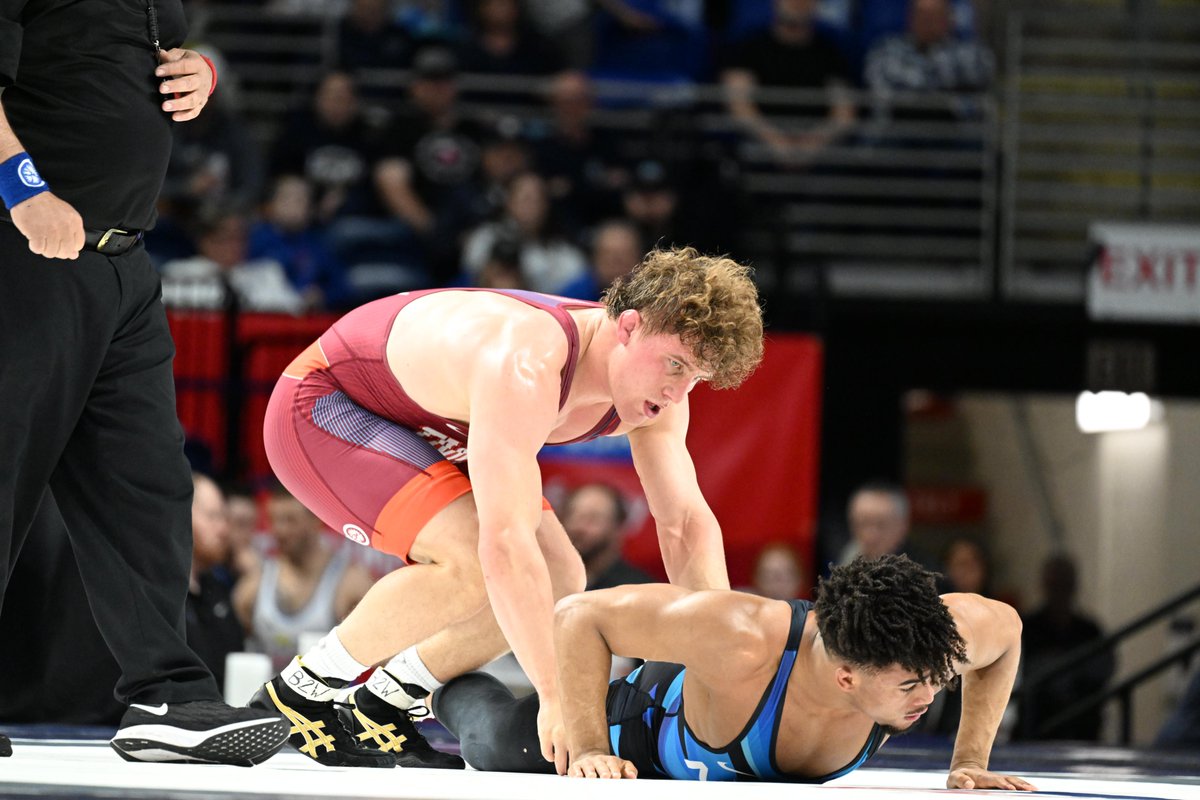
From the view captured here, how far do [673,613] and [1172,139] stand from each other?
625 centimetres

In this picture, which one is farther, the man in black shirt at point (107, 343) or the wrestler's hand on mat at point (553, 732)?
the wrestler's hand on mat at point (553, 732)

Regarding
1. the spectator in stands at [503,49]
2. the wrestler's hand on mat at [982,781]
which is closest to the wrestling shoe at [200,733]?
the wrestler's hand on mat at [982,781]

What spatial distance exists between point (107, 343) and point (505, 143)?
5221mm

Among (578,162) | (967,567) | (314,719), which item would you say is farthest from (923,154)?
(314,719)

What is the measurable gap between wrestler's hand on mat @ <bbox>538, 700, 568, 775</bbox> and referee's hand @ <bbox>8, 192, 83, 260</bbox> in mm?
1084

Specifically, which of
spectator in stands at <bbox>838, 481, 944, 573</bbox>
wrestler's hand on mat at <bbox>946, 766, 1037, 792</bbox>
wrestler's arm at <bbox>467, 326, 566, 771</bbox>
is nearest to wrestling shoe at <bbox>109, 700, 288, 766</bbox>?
wrestler's arm at <bbox>467, 326, 566, 771</bbox>

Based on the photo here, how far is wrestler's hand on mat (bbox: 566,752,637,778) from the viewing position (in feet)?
9.19

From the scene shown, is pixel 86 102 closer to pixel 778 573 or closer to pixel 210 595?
pixel 210 595

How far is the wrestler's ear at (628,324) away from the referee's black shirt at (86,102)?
2.85 ft

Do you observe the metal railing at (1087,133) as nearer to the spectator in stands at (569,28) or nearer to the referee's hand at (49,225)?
the spectator in stands at (569,28)

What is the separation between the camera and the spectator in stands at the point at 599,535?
5.79 meters

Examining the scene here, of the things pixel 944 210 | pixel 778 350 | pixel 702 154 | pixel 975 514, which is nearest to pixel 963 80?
pixel 944 210

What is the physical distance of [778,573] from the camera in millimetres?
6520

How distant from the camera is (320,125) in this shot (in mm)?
7730
